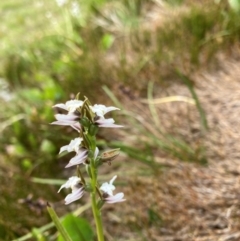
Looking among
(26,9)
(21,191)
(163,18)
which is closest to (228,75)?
(163,18)

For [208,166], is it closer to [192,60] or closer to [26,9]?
[192,60]

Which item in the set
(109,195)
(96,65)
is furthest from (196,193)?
(96,65)

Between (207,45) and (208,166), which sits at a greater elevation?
(207,45)

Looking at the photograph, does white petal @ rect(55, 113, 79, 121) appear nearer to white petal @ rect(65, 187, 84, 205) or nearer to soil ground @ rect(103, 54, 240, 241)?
white petal @ rect(65, 187, 84, 205)

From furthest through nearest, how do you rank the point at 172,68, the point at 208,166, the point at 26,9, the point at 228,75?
the point at 26,9, the point at 172,68, the point at 228,75, the point at 208,166

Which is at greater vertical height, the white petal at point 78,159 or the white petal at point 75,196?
the white petal at point 78,159

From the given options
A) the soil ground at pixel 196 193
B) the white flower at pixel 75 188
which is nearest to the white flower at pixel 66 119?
the white flower at pixel 75 188

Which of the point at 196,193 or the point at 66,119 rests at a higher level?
the point at 66,119

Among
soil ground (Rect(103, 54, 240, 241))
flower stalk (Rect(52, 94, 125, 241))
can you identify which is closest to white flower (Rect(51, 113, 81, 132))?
flower stalk (Rect(52, 94, 125, 241))

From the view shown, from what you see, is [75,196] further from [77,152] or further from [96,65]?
[96,65]

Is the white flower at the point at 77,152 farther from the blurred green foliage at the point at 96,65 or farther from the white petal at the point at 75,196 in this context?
the blurred green foliage at the point at 96,65

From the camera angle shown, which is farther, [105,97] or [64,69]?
[64,69]
